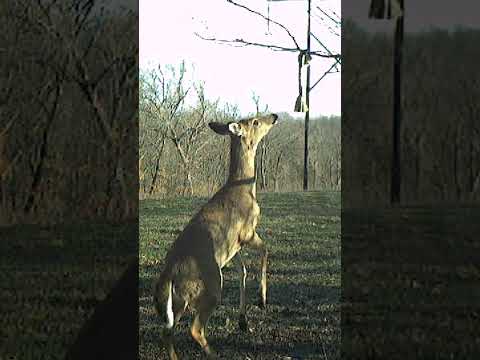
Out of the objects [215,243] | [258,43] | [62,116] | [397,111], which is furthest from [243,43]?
[62,116]

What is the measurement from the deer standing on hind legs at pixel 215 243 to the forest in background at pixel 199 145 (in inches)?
2.2

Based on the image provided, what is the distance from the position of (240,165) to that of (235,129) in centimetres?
18

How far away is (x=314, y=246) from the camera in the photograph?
3719 mm

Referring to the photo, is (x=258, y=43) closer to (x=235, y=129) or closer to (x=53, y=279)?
(x=235, y=129)

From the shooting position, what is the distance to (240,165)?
364cm

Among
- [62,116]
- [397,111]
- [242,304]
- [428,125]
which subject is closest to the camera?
[242,304]

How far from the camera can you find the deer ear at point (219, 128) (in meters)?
3.60

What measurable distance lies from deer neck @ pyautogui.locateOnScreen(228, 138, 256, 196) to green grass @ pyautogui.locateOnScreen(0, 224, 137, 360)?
1.36 m

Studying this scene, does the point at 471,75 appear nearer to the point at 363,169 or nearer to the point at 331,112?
the point at 363,169

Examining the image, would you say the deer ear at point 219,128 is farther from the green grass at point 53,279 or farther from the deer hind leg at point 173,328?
the green grass at point 53,279

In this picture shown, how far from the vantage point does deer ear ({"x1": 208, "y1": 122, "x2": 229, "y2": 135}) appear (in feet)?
11.8

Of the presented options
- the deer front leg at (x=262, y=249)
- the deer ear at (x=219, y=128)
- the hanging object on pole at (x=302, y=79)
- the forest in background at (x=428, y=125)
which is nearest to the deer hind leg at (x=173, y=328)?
the deer front leg at (x=262, y=249)

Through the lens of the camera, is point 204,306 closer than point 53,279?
Yes

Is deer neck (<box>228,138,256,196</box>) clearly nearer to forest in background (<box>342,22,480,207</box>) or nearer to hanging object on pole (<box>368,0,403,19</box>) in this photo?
hanging object on pole (<box>368,0,403,19</box>)
